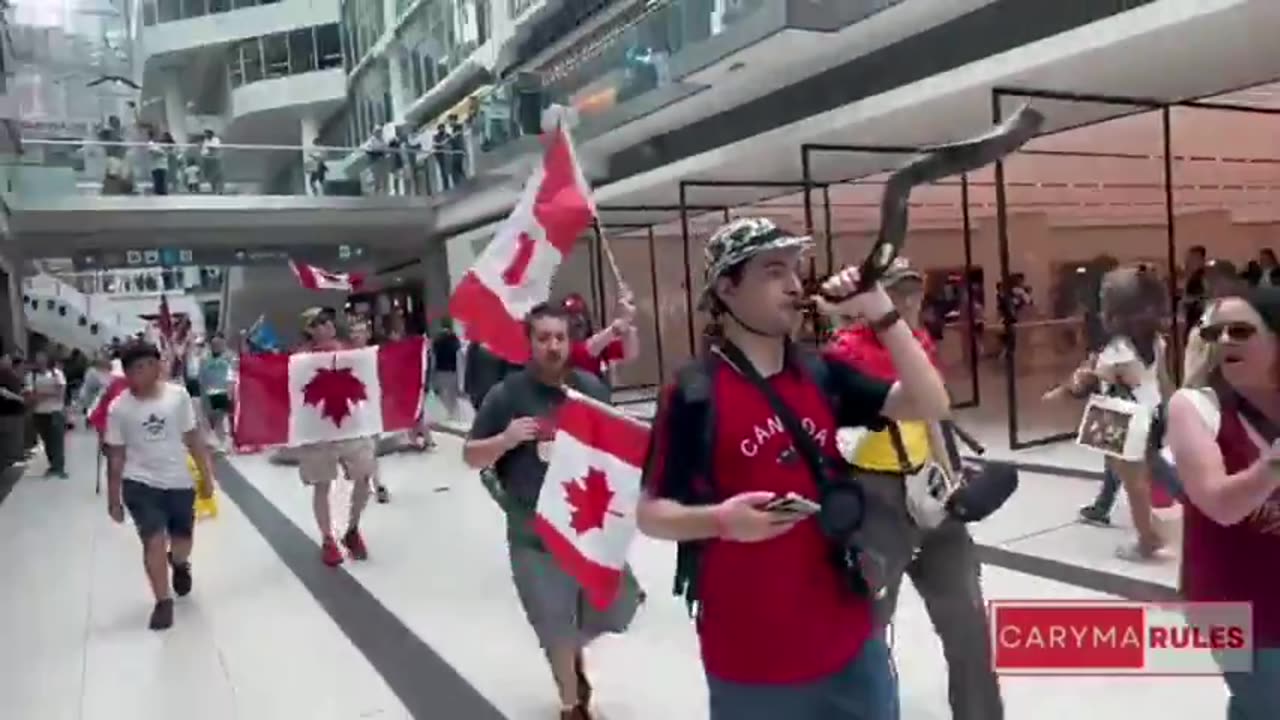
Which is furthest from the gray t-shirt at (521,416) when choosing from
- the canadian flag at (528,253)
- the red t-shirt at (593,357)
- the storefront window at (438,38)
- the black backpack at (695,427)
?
the storefront window at (438,38)

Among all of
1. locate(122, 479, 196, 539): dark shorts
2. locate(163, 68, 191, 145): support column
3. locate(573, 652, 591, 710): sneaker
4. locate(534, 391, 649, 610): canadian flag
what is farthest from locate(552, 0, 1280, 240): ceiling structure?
locate(163, 68, 191, 145): support column

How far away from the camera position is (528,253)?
458 cm

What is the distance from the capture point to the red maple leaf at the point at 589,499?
3268 millimetres

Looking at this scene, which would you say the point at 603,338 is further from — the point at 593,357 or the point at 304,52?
the point at 304,52

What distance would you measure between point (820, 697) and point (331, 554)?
546 centimetres

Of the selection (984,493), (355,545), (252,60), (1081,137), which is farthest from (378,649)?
(252,60)

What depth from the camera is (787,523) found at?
1.81 m

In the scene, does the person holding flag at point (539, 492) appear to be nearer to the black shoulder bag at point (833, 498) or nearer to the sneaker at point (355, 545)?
the black shoulder bag at point (833, 498)

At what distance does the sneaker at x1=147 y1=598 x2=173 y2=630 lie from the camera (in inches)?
225

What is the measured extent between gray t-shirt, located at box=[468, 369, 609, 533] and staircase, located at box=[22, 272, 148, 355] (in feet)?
95.6

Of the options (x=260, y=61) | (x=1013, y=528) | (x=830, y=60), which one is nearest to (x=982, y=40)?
(x=830, y=60)

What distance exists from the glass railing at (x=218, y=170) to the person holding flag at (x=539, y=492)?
17.4 metres

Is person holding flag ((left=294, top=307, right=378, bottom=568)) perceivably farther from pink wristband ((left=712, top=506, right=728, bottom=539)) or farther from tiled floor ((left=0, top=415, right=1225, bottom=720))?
pink wristband ((left=712, top=506, right=728, bottom=539))

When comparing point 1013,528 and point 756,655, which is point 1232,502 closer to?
point 756,655
